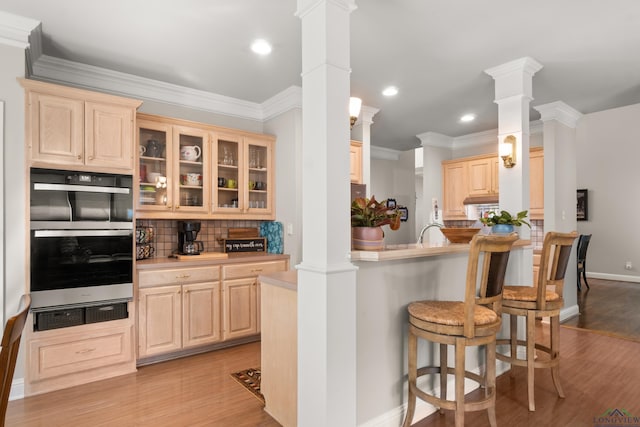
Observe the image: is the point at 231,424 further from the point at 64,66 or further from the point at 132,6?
the point at 64,66

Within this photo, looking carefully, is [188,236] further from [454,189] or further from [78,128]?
[454,189]

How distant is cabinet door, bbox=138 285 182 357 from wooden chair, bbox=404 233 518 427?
220 cm

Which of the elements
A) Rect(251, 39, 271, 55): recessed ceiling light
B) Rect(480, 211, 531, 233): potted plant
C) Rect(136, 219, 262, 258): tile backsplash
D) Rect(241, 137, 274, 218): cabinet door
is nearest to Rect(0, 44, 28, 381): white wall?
Rect(136, 219, 262, 258): tile backsplash

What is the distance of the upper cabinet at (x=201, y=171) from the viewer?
139 inches

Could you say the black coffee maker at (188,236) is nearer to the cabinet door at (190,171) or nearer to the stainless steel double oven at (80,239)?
the cabinet door at (190,171)

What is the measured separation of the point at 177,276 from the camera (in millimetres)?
3344

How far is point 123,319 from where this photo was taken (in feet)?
9.95

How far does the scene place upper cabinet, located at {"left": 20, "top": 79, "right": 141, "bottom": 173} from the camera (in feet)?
8.82

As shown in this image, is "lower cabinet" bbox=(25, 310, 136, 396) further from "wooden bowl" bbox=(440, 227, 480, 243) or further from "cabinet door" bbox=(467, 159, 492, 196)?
"cabinet door" bbox=(467, 159, 492, 196)

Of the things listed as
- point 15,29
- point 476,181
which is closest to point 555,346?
point 476,181

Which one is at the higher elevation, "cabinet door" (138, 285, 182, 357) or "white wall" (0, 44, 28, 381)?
"white wall" (0, 44, 28, 381)

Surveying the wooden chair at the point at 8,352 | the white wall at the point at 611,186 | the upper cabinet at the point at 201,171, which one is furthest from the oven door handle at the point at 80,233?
the white wall at the point at 611,186

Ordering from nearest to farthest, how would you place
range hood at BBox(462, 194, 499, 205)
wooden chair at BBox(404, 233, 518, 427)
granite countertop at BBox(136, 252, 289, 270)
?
wooden chair at BBox(404, 233, 518, 427), granite countertop at BBox(136, 252, 289, 270), range hood at BBox(462, 194, 499, 205)

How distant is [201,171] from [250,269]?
1.16m
